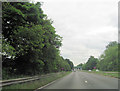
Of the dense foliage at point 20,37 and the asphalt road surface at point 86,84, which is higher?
the dense foliage at point 20,37

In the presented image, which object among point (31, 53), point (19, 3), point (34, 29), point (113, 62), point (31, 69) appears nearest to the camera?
point (34, 29)

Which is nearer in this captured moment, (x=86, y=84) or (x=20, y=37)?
(x=20, y=37)

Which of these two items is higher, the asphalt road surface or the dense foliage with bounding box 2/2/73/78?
the dense foliage with bounding box 2/2/73/78

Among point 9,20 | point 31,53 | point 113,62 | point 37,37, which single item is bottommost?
point 113,62

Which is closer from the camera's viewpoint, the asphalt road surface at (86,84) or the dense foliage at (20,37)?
the asphalt road surface at (86,84)

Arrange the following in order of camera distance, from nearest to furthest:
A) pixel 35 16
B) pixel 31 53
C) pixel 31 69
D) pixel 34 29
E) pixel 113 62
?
1. pixel 34 29
2. pixel 31 53
3. pixel 35 16
4. pixel 31 69
5. pixel 113 62

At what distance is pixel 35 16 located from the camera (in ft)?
53.3

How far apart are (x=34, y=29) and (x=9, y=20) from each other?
294 cm

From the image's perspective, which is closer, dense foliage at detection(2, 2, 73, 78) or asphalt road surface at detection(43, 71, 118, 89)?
asphalt road surface at detection(43, 71, 118, 89)

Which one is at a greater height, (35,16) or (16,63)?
(35,16)

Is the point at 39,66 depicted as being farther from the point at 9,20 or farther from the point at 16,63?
the point at 9,20

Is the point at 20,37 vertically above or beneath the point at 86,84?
above

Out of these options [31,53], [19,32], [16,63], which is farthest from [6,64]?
[19,32]

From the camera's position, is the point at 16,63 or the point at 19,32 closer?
the point at 19,32
